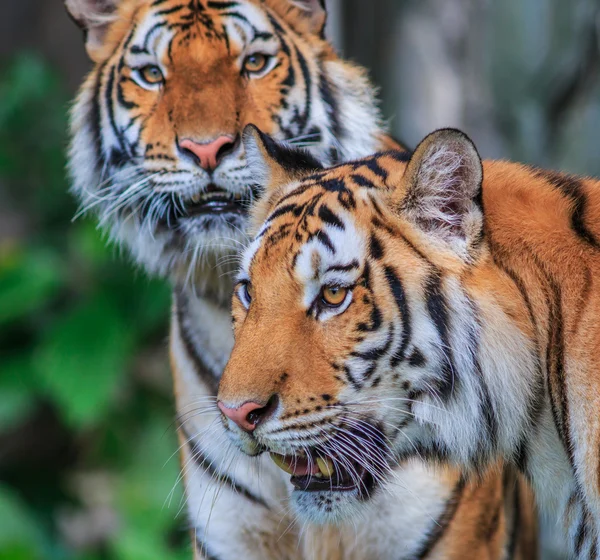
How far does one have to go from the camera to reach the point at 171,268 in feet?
9.17

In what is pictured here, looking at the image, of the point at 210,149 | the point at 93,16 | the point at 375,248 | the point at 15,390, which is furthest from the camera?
the point at 15,390

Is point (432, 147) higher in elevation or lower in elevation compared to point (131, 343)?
higher

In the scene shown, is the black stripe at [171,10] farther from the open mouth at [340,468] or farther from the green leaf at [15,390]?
the green leaf at [15,390]

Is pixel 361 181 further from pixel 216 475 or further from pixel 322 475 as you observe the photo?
pixel 216 475

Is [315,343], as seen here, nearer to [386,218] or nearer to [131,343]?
[386,218]

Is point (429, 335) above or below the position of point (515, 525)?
above

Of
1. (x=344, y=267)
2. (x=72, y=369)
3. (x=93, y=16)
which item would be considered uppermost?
(x=93, y=16)

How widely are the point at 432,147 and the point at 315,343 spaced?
461 mm

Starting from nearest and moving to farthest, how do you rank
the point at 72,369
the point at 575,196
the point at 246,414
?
the point at 246,414
the point at 575,196
the point at 72,369

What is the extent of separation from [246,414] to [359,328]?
0.29 m

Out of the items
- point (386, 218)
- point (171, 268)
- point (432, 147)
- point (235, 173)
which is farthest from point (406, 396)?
point (171, 268)

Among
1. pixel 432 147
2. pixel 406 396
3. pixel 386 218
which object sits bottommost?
pixel 406 396

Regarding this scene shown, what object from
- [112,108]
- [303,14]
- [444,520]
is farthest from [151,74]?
[444,520]

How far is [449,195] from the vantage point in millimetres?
1940
